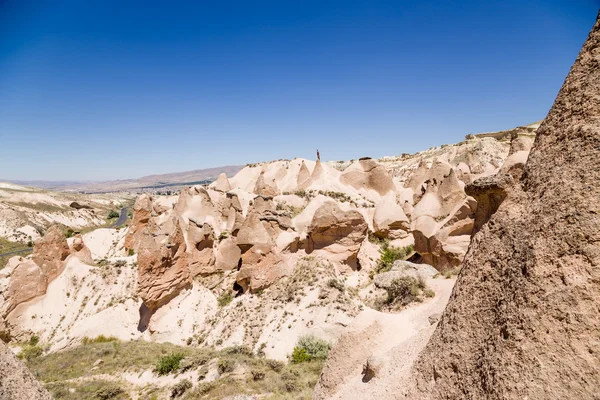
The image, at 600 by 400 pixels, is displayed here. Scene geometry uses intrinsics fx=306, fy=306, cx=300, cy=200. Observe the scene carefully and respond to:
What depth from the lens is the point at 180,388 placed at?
396 inches

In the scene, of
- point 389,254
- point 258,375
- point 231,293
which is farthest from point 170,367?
point 389,254

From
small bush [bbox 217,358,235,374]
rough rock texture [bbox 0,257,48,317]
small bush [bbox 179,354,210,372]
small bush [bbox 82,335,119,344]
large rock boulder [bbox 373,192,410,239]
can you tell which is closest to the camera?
small bush [bbox 217,358,235,374]

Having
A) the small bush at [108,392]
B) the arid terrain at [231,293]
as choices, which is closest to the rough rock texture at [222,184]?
the arid terrain at [231,293]

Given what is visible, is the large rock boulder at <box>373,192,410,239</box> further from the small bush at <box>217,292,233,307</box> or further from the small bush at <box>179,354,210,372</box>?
the small bush at <box>179,354,210,372</box>

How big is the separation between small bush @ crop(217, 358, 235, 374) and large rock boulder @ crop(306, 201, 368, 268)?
745cm

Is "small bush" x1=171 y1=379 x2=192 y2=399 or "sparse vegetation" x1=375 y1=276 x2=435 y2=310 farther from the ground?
"sparse vegetation" x1=375 y1=276 x2=435 y2=310

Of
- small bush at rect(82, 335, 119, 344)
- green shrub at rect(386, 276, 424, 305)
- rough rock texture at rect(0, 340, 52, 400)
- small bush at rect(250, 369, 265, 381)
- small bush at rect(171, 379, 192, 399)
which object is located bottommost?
small bush at rect(82, 335, 119, 344)

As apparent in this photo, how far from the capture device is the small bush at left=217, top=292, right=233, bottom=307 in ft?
54.4

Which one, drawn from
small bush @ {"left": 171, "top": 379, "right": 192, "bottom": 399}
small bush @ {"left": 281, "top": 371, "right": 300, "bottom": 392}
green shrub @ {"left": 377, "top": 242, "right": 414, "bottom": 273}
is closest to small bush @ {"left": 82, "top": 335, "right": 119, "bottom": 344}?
small bush @ {"left": 171, "top": 379, "right": 192, "bottom": 399}

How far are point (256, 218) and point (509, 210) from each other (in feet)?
43.3

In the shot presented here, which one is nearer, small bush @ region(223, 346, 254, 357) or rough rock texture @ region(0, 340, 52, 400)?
rough rock texture @ region(0, 340, 52, 400)

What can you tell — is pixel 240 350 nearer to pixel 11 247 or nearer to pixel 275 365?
pixel 275 365

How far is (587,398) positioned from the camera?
2621mm


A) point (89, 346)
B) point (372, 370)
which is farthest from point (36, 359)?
point (372, 370)
